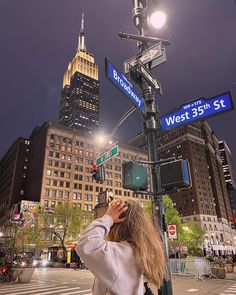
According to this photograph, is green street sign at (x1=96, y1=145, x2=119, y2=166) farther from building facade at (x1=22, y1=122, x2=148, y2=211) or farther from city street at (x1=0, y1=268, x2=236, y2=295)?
building facade at (x1=22, y1=122, x2=148, y2=211)

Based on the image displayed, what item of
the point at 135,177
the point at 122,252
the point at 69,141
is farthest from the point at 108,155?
the point at 69,141

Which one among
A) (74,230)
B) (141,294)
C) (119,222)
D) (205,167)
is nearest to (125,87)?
(119,222)

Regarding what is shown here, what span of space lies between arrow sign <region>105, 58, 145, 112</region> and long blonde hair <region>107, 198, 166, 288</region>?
11.8ft

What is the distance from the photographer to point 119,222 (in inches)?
101

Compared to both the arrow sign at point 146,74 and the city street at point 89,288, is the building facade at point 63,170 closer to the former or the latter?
the city street at point 89,288

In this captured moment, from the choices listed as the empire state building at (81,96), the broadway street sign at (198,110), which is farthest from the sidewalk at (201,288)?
the empire state building at (81,96)

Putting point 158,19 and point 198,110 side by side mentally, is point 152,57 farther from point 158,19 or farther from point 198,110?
point 198,110

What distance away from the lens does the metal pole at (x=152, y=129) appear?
16.3 feet

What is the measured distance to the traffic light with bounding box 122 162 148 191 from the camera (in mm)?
5367

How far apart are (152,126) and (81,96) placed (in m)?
173

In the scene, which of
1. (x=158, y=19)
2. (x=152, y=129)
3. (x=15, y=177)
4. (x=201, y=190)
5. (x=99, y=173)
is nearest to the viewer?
(x=152, y=129)

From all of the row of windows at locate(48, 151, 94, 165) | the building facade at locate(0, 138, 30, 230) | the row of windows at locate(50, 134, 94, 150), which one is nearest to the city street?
the row of windows at locate(48, 151, 94, 165)

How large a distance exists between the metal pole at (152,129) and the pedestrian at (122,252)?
253 cm

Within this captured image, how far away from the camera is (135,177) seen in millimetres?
5383
